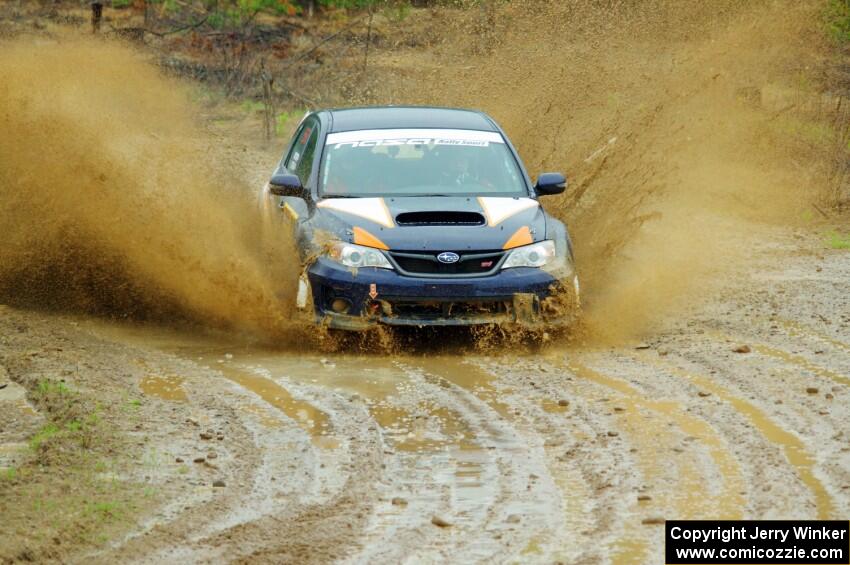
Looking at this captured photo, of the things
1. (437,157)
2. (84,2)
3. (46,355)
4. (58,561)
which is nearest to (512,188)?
Result: (437,157)

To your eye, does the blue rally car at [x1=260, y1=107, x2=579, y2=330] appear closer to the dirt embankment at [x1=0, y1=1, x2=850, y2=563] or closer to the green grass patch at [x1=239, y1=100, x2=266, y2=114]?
the dirt embankment at [x1=0, y1=1, x2=850, y2=563]

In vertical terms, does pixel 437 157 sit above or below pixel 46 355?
above

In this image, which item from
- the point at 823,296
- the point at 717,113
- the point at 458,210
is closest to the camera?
the point at 458,210

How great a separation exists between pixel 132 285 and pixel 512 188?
3.06 m

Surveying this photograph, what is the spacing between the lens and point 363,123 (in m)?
11.2

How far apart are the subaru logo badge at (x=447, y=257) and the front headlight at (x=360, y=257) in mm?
332

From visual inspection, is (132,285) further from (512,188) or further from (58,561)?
(58,561)

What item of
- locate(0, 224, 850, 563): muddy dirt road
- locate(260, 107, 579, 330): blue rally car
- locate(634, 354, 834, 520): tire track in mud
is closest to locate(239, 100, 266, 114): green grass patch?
locate(260, 107, 579, 330): blue rally car

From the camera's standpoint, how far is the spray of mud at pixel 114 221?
10625mm

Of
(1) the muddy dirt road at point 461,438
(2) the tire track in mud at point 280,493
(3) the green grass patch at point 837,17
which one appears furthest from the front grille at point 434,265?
(3) the green grass patch at point 837,17

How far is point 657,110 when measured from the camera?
15.1 metres

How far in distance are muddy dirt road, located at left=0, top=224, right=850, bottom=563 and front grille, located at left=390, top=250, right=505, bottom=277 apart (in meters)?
0.54

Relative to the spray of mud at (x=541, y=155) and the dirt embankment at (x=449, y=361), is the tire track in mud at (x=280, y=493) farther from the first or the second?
the spray of mud at (x=541, y=155)

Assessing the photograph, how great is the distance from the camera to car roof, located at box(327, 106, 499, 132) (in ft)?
36.6
